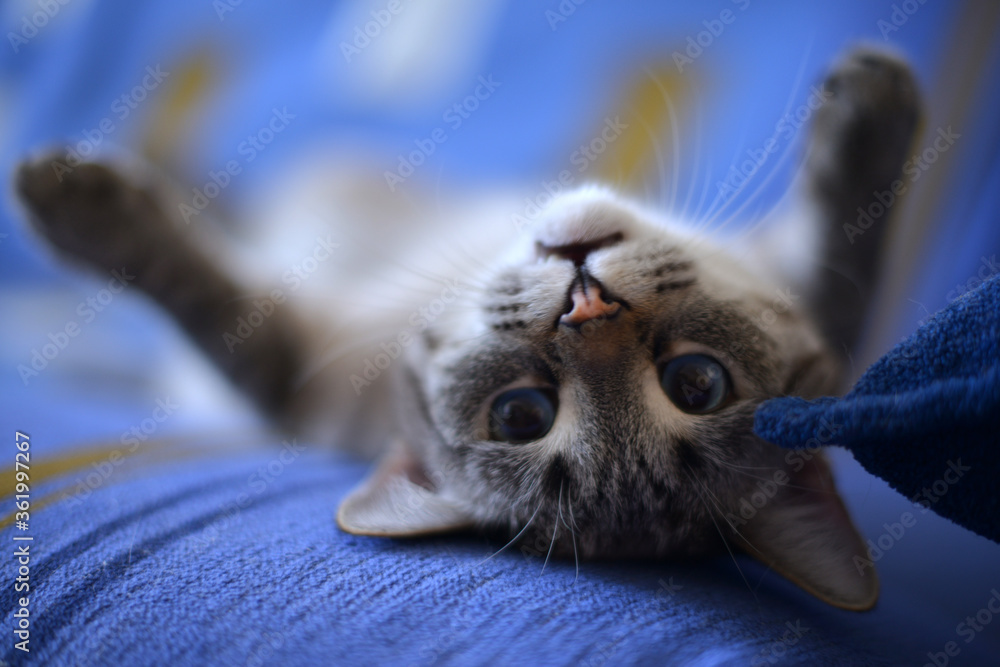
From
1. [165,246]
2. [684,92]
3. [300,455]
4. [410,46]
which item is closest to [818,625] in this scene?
[300,455]

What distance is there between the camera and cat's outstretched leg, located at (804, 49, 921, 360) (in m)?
1.02

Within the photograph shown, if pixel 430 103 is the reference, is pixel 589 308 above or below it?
below

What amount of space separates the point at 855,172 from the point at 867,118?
0.09 metres

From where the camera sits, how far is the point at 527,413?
0.87 meters

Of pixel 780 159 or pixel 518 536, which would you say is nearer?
pixel 518 536

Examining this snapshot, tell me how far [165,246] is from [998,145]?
1720 millimetres

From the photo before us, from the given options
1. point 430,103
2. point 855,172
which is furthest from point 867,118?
point 430,103

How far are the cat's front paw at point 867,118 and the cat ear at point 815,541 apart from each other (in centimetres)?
55

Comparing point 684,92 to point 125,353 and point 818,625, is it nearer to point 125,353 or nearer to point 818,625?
point 818,625

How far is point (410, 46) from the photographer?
1845 mm

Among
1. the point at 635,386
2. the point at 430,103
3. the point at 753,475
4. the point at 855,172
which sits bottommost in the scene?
the point at 753,475

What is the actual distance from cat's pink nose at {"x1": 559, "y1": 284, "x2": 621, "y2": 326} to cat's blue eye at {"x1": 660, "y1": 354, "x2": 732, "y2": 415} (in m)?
0.12

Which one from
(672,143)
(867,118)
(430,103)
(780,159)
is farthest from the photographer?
(430,103)

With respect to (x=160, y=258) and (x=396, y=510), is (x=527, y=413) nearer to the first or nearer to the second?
(x=396, y=510)
